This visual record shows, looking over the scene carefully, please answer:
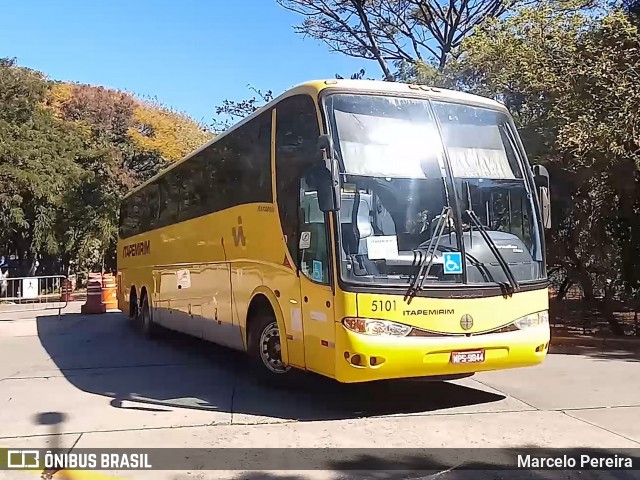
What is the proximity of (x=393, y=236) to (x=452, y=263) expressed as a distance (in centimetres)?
66

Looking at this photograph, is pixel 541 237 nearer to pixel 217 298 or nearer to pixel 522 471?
pixel 522 471

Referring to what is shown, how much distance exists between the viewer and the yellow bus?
6898 mm

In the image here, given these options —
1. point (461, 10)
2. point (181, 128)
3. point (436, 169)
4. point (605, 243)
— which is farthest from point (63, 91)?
point (436, 169)

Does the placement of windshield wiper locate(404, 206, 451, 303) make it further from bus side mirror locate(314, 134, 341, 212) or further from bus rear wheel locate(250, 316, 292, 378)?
bus rear wheel locate(250, 316, 292, 378)

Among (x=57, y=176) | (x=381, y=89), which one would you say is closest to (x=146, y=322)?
(x=381, y=89)

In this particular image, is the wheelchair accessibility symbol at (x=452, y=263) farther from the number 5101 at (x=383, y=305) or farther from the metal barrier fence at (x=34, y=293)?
the metal barrier fence at (x=34, y=293)

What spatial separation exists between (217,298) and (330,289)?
12.5 feet

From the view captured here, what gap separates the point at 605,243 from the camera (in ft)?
51.5

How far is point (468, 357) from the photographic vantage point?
280 inches

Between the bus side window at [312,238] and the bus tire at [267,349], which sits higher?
the bus side window at [312,238]

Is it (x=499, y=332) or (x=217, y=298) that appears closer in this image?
(x=499, y=332)

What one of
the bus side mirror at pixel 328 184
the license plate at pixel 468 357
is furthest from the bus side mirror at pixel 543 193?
the bus side mirror at pixel 328 184

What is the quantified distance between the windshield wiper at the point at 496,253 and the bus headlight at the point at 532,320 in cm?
34

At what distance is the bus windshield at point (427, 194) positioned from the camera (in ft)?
23.0
